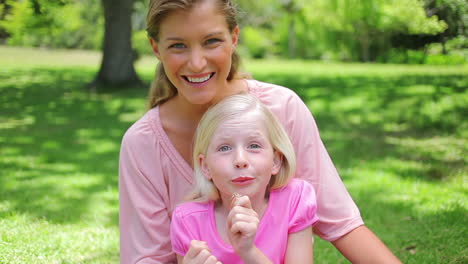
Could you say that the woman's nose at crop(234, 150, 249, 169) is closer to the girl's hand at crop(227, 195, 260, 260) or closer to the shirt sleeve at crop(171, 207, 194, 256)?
the girl's hand at crop(227, 195, 260, 260)

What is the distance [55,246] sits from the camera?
396 centimetres

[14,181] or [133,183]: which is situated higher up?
[133,183]

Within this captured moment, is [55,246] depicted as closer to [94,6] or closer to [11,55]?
[11,55]

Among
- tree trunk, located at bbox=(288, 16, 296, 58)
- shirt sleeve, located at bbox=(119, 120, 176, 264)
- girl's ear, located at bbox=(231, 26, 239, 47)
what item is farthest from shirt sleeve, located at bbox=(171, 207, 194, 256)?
tree trunk, located at bbox=(288, 16, 296, 58)

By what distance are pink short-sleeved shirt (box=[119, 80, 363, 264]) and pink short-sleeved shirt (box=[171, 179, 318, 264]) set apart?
0.21 m

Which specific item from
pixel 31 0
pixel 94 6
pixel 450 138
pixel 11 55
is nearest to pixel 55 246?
pixel 450 138

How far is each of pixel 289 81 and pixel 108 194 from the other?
8.49 meters

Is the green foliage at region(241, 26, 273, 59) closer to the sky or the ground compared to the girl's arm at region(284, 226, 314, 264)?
closer to the ground

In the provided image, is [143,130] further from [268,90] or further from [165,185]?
[268,90]

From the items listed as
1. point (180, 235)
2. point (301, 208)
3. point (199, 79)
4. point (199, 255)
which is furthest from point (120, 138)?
point (199, 255)

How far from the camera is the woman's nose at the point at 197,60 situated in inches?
90.1

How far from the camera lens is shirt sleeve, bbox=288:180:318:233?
2221mm

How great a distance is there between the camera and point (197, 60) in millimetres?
2289

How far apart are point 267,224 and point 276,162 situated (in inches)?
10.2
